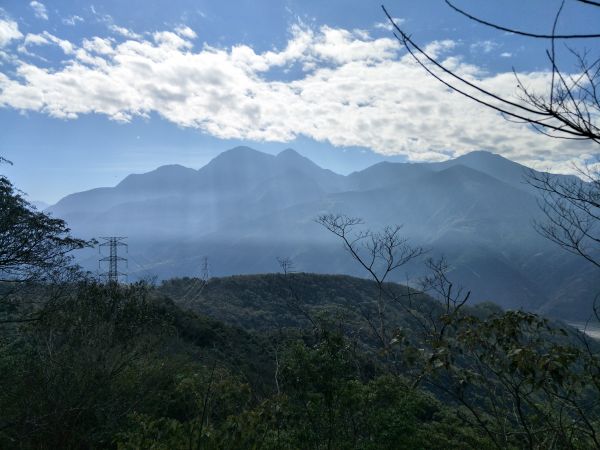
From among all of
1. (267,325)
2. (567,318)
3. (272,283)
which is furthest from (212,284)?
(567,318)

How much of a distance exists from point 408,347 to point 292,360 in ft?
5.38

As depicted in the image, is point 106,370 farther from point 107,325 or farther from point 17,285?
point 17,285

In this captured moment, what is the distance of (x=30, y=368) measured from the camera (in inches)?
314

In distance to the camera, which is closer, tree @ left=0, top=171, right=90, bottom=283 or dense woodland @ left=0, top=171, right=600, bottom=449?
dense woodland @ left=0, top=171, right=600, bottom=449

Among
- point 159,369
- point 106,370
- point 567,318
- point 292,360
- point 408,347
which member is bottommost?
point 567,318

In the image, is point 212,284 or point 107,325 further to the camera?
point 212,284

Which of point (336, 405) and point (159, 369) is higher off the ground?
point (336, 405)

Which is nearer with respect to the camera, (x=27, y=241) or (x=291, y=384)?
(x=291, y=384)

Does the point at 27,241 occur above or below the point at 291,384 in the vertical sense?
above

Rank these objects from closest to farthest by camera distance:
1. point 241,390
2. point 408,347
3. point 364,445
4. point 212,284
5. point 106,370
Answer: point 408,347, point 364,445, point 241,390, point 106,370, point 212,284

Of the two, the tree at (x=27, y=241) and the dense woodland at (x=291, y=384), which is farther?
the tree at (x=27, y=241)

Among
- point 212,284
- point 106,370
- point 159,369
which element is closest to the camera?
point 106,370

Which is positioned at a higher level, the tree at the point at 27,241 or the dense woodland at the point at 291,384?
the tree at the point at 27,241

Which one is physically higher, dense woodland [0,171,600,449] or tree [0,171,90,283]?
tree [0,171,90,283]
